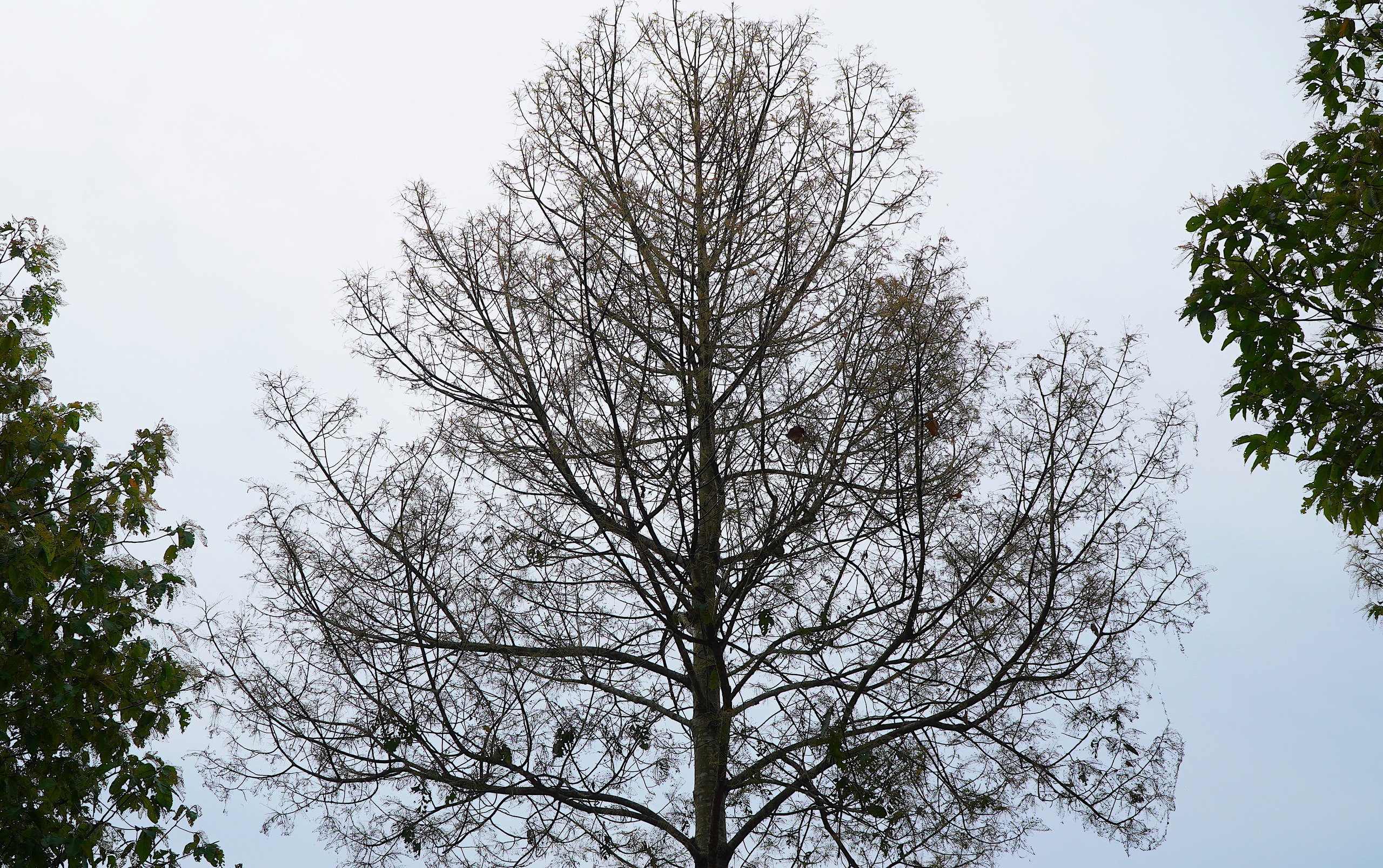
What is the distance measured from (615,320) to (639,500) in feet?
7.01

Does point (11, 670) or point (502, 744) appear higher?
point (502, 744)

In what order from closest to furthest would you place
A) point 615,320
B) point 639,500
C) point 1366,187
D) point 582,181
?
point 1366,187
point 639,500
point 615,320
point 582,181

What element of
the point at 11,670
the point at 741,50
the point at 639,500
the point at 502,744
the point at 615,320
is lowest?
the point at 11,670

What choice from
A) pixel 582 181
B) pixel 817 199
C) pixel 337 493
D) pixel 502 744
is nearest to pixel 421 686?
pixel 502 744

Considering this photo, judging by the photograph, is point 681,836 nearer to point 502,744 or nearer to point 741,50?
point 502,744

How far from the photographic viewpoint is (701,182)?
9531 millimetres

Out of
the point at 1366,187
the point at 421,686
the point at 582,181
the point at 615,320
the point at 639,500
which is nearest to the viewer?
the point at 1366,187

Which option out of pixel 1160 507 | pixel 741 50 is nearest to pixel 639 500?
pixel 1160 507

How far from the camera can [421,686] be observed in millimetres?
7871

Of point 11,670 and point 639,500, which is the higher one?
point 639,500

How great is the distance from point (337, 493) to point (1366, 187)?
24.2ft

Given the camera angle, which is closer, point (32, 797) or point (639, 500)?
point (32, 797)

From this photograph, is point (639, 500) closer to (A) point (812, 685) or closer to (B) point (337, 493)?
(A) point (812, 685)

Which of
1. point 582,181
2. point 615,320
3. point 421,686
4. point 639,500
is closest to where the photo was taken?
point 639,500
